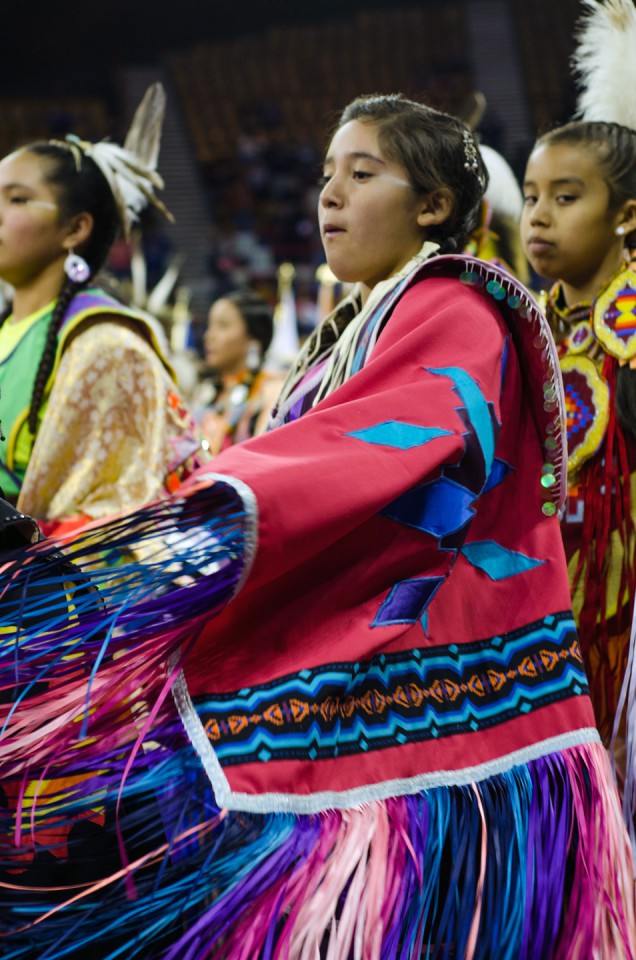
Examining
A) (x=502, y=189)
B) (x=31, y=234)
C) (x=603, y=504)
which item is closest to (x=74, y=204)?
(x=31, y=234)

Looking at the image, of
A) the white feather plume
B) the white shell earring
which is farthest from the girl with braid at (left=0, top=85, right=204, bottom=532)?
the white shell earring

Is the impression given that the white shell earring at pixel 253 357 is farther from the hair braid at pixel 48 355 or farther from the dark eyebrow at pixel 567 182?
the dark eyebrow at pixel 567 182

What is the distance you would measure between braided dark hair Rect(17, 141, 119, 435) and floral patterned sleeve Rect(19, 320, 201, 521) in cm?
6

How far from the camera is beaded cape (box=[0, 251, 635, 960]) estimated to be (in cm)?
118

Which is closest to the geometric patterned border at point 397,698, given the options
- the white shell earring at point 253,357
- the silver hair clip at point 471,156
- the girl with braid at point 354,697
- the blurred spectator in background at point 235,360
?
the girl with braid at point 354,697

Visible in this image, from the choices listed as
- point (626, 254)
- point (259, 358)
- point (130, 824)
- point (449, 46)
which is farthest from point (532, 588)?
point (449, 46)

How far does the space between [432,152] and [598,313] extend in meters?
0.47

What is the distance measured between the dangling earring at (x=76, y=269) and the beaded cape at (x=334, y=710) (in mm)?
1187

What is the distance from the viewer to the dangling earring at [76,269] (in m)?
2.53

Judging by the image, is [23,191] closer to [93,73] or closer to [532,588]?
[532,588]

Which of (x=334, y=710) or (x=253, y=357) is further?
(x=253, y=357)

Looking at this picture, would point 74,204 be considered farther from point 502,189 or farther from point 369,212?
point 369,212

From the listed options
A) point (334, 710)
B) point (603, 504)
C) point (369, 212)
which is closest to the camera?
point (334, 710)

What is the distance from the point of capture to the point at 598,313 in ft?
6.59
